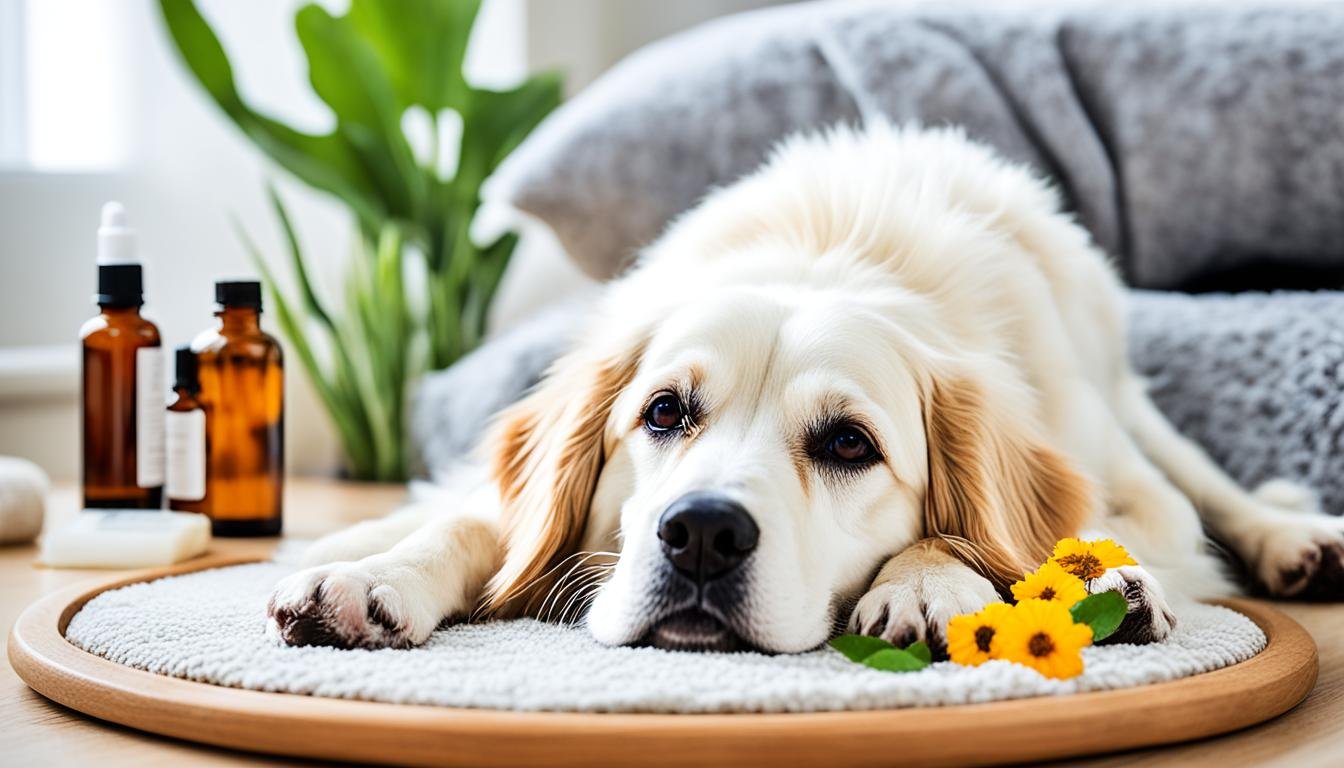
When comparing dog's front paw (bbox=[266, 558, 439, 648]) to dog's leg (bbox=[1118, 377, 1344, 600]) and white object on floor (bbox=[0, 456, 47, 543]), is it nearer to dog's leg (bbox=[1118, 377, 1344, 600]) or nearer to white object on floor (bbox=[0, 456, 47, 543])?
white object on floor (bbox=[0, 456, 47, 543])

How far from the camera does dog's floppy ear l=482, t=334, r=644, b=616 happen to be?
1.53 metres

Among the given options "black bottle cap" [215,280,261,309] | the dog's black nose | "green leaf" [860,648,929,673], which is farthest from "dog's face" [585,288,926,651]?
"black bottle cap" [215,280,261,309]

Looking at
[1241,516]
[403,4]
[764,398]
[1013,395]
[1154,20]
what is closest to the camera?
[764,398]

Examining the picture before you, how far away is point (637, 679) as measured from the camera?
44.5 inches

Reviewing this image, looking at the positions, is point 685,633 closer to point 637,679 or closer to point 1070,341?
point 637,679

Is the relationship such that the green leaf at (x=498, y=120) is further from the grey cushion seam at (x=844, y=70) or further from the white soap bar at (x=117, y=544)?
the white soap bar at (x=117, y=544)

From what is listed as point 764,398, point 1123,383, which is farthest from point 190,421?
point 1123,383

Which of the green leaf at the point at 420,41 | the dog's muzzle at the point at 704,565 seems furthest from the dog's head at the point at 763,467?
the green leaf at the point at 420,41

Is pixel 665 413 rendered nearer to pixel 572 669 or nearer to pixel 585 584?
pixel 585 584

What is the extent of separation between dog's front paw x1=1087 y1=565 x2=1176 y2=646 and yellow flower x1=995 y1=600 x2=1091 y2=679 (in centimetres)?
13

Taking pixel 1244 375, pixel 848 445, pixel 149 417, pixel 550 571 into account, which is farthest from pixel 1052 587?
pixel 149 417

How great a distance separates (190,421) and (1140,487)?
1.38m

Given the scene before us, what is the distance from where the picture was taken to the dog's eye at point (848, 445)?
1.43 metres

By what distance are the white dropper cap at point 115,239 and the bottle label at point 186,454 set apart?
9.5 inches
